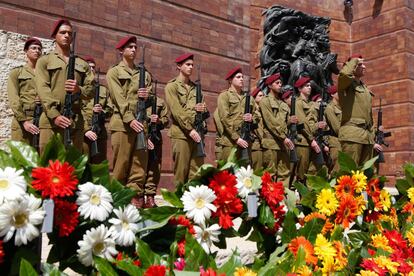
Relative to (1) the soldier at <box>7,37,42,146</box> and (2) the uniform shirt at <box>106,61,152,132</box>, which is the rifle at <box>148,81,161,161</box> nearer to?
(2) the uniform shirt at <box>106,61,152,132</box>

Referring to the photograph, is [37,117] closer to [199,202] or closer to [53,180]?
[199,202]

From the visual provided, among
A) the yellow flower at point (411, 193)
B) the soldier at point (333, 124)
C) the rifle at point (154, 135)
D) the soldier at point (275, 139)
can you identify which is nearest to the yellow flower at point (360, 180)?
the yellow flower at point (411, 193)

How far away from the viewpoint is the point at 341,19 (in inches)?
388

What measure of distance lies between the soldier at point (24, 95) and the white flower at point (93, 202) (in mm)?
3316

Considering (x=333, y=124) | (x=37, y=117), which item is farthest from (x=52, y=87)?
(x=333, y=124)

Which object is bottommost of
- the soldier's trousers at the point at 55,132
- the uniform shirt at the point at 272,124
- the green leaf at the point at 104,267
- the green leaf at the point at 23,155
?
the green leaf at the point at 104,267

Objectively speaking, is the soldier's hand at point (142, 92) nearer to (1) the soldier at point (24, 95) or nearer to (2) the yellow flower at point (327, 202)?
(1) the soldier at point (24, 95)

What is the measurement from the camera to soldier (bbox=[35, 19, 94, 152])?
12.6ft

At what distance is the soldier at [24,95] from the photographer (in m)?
4.62

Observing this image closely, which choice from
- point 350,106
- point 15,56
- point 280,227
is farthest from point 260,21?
point 280,227

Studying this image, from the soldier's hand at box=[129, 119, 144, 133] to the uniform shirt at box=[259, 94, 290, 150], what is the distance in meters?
2.29

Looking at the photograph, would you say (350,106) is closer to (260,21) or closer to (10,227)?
(260,21)

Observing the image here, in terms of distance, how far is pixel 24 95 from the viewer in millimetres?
4695

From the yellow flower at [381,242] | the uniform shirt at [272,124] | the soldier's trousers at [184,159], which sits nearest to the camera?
the yellow flower at [381,242]
